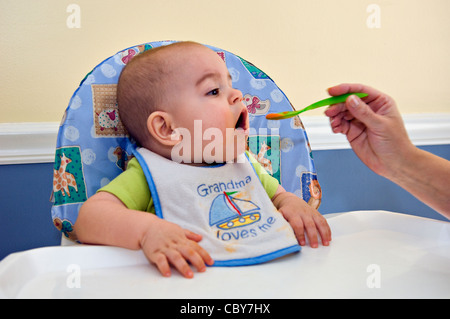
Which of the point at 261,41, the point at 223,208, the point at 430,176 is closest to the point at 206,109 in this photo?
the point at 223,208

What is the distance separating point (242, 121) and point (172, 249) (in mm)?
331

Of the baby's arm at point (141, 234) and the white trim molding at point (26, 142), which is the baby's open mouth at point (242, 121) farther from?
the white trim molding at point (26, 142)

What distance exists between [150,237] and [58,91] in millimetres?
708

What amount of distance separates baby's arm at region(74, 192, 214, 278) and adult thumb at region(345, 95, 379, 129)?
309mm

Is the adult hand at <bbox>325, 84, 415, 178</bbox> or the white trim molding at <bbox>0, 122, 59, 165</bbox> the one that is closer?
the adult hand at <bbox>325, 84, 415, 178</bbox>

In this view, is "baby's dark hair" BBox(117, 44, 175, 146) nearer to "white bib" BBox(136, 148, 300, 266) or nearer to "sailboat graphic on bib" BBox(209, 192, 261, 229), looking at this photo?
"white bib" BBox(136, 148, 300, 266)

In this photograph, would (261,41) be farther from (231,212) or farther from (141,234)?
(141,234)

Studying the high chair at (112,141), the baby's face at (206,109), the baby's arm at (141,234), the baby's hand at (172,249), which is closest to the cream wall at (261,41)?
the high chair at (112,141)

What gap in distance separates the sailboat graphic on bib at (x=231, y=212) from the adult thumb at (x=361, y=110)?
8.6 inches

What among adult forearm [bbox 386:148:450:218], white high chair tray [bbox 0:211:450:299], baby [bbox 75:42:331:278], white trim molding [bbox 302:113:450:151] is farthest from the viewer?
white trim molding [bbox 302:113:450:151]

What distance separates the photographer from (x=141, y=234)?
0.58 m

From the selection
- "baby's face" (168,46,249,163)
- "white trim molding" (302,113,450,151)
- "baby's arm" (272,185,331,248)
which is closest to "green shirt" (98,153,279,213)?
"baby's face" (168,46,249,163)

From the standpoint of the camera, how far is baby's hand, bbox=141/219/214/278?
531 mm
